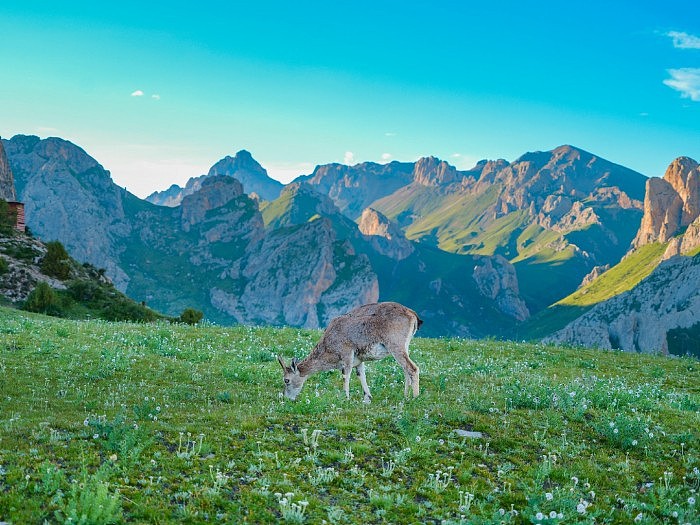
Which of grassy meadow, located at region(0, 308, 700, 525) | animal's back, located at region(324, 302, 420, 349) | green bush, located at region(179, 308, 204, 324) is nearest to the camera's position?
grassy meadow, located at region(0, 308, 700, 525)

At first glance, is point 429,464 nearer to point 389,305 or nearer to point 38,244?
point 389,305

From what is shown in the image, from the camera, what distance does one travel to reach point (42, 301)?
45750 millimetres

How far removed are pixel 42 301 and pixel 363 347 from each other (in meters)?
41.1

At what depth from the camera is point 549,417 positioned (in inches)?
508

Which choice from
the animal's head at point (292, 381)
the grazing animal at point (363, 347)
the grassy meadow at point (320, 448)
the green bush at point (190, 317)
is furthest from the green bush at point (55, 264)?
the grazing animal at point (363, 347)

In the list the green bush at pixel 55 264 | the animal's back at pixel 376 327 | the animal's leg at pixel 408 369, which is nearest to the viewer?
the animal's leg at pixel 408 369

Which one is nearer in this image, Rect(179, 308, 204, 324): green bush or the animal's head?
the animal's head

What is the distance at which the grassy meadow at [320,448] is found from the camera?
7.73 metres

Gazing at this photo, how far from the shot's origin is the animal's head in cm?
1485

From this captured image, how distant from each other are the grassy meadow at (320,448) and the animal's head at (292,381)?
0.74 meters

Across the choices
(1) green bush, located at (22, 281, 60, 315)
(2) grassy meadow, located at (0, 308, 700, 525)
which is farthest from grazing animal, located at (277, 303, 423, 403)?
(1) green bush, located at (22, 281, 60, 315)

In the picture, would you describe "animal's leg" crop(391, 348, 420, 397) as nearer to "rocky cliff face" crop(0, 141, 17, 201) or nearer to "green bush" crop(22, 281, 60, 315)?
"green bush" crop(22, 281, 60, 315)

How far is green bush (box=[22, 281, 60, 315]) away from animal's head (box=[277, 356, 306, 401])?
127 feet

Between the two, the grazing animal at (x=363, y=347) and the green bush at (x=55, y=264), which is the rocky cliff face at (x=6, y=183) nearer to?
the green bush at (x=55, y=264)
